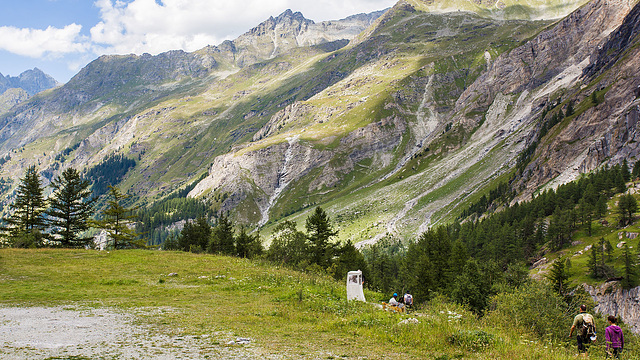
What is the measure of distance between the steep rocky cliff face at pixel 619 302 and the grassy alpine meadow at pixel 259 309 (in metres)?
80.6

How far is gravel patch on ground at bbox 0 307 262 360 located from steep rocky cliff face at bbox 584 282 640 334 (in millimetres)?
92429

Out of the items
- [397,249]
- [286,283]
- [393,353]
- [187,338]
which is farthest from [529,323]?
[397,249]

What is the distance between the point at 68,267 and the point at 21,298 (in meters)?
11.6

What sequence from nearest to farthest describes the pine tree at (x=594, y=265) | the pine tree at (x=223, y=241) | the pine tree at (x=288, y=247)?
1. the pine tree at (x=288, y=247)
2. the pine tree at (x=223, y=241)
3. the pine tree at (x=594, y=265)

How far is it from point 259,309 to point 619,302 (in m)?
96.1

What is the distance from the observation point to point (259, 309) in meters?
19.4

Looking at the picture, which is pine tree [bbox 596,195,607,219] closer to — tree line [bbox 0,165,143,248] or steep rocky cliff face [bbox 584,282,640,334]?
steep rocky cliff face [bbox 584,282,640,334]

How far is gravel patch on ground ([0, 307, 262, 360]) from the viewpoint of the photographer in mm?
11164

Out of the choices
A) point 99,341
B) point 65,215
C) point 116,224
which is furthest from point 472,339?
point 65,215

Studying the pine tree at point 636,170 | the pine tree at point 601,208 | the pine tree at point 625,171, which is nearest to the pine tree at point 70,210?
the pine tree at point 601,208

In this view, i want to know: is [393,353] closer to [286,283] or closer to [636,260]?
[286,283]

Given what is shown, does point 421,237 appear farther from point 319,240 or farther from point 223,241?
point 223,241

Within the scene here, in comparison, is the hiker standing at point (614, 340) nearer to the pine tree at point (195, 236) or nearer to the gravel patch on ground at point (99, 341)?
the gravel patch on ground at point (99, 341)

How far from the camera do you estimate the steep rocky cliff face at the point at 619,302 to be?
73.8 meters
